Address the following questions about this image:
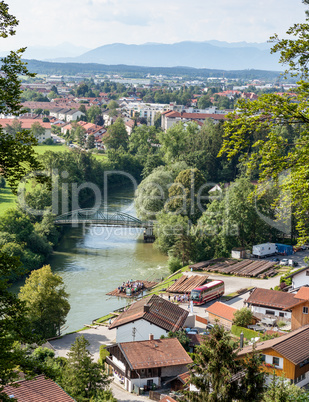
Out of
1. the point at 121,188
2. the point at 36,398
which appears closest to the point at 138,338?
the point at 36,398

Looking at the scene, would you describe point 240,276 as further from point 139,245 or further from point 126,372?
point 126,372

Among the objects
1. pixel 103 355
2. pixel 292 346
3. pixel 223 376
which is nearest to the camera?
pixel 223 376

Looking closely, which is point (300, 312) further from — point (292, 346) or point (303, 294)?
point (292, 346)

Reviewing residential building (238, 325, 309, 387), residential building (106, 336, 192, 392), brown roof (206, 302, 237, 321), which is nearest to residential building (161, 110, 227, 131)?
brown roof (206, 302, 237, 321)

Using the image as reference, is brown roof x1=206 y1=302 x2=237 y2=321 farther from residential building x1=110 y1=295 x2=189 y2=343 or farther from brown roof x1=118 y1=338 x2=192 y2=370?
brown roof x1=118 y1=338 x2=192 y2=370

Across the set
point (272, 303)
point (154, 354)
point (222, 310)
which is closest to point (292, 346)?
point (154, 354)

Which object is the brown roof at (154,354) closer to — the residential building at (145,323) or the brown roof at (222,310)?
the residential building at (145,323)
